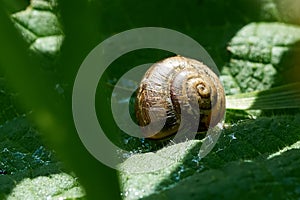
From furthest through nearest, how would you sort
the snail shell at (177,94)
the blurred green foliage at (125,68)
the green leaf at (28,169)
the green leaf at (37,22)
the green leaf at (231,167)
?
1. the green leaf at (37,22)
2. the snail shell at (177,94)
3. the green leaf at (28,169)
4. the green leaf at (231,167)
5. the blurred green foliage at (125,68)

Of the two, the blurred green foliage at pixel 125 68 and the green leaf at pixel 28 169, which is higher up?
the blurred green foliage at pixel 125 68

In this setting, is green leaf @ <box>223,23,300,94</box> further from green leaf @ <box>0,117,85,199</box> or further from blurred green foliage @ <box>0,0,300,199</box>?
green leaf @ <box>0,117,85,199</box>

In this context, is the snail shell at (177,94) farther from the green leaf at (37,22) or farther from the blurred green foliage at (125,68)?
the green leaf at (37,22)

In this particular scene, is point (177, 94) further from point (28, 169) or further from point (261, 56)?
point (28, 169)

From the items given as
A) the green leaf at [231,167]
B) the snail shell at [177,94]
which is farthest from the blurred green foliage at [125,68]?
the snail shell at [177,94]

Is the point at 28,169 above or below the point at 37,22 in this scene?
below

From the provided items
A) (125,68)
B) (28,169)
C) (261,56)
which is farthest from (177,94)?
(28,169)

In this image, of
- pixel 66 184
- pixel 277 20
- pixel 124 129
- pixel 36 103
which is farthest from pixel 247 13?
pixel 36 103

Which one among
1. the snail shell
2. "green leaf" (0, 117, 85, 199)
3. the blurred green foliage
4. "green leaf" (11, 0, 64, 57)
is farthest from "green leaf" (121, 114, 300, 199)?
"green leaf" (11, 0, 64, 57)

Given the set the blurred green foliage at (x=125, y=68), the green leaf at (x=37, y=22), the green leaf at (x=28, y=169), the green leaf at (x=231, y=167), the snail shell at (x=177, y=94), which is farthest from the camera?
the green leaf at (x=37, y=22)

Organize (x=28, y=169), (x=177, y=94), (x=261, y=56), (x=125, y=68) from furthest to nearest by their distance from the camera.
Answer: (x=261, y=56) → (x=125, y=68) → (x=177, y=94) → (x=28, y=169)
